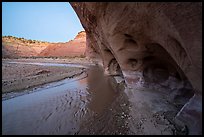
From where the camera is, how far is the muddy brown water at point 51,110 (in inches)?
175

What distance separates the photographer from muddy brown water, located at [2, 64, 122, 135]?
4434mm

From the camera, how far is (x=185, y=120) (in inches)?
152

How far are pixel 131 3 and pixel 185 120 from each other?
3361 mm

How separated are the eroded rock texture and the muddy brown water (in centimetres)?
184

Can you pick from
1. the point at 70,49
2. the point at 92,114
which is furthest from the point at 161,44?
the point at 70,49

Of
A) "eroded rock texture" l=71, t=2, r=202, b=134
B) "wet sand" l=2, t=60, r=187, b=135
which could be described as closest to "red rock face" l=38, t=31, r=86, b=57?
"eroded rock texture" l=71, t=2, r=202, b=134

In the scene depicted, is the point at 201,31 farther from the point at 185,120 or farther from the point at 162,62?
the point at 162,62

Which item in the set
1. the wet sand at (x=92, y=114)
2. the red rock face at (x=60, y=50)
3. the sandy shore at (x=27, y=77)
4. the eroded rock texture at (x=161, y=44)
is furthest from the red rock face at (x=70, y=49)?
the wet sand at (x=92, y=114)

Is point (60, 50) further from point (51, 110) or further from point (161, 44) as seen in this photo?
point (161, 44)

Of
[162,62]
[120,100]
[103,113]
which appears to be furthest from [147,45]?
[103,113]

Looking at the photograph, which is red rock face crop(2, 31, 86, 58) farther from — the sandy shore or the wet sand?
the wet sand

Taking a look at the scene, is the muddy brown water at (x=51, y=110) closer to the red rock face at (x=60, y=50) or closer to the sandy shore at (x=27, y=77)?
the sandy shore at (x=27, y=77)

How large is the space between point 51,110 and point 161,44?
154 inches

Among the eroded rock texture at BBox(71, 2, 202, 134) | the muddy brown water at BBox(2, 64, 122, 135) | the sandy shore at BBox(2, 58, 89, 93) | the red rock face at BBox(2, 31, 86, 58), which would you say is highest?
the red rock face at BBox(2, 31, 86, 58)
